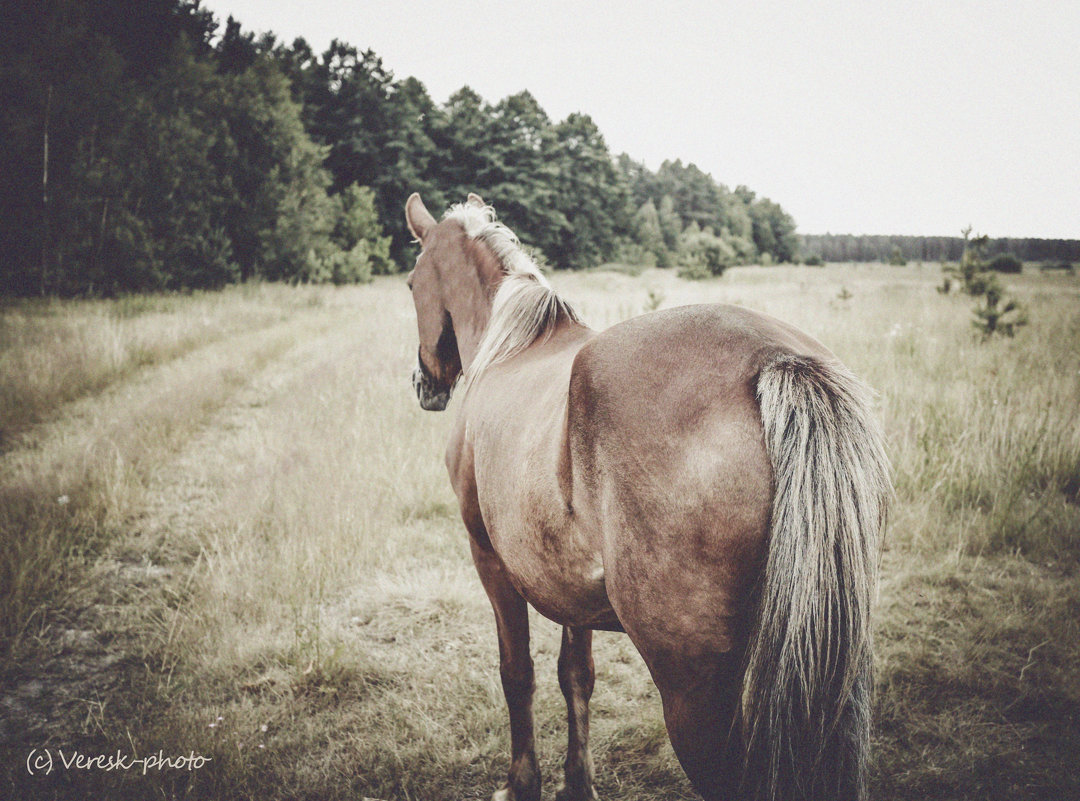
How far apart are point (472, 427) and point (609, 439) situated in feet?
2.87

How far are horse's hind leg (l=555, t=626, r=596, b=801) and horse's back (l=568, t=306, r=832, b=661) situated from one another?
1.20 m

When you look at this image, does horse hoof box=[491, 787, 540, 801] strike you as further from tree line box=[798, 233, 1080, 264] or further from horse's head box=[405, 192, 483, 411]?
tree line box=[798, 233, 1080, 264]

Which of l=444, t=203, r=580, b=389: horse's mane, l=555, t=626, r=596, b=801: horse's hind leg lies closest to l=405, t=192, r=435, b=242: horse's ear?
l=444, t=203, r=580, b=389: horse's mane

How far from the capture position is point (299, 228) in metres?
20.5

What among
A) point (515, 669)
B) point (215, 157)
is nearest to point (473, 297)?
point (515, 669)

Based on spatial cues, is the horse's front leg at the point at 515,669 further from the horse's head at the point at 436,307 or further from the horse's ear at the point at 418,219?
the horse's ear at the point at 418,219

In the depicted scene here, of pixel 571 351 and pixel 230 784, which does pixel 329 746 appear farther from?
pixel 571 351

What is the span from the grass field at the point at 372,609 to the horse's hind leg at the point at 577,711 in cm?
14

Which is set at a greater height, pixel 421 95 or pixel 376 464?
pixel 421 95

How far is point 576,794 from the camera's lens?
2211 mm

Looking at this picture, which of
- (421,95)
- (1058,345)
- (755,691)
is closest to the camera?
(755,691)

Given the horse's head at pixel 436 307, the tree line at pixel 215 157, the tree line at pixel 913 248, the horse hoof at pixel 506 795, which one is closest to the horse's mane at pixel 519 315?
the horse's head at pixel 436 307

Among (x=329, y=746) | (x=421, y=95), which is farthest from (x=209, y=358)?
(x=421, y=95)

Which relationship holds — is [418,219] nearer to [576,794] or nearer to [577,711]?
[577,711]
